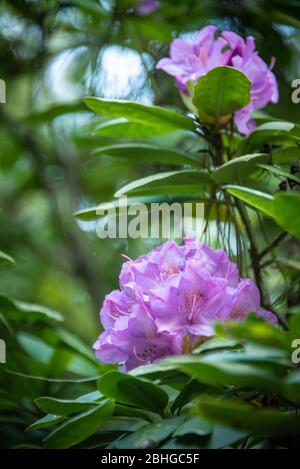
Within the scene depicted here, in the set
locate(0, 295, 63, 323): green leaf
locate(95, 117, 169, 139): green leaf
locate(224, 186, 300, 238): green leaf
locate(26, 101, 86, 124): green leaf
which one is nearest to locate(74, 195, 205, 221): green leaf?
locate(95, 117, 169, 139): green leaf

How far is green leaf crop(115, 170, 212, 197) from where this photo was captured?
3.78 ft

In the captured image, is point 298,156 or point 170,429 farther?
point 298,156

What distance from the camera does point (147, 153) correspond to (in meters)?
1.34

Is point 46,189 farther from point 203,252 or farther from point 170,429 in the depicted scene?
point 170,429

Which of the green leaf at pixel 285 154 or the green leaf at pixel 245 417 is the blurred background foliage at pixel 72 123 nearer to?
the green leaf at pixel 285 154

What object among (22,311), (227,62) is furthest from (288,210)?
(22,311)

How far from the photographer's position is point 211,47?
1.24 metres

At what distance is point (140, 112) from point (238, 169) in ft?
0.57

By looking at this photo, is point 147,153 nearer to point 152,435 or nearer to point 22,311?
point 22,311

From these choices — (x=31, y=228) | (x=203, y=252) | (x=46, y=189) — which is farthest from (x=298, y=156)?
(x=31, y=228)

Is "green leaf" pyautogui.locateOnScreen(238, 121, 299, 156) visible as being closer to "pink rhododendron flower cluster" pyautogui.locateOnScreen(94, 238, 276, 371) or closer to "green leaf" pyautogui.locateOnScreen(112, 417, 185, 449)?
"pink rhododendron flower cluster" pyautogui.locateOnScreen(94, 238, 276, 371)
